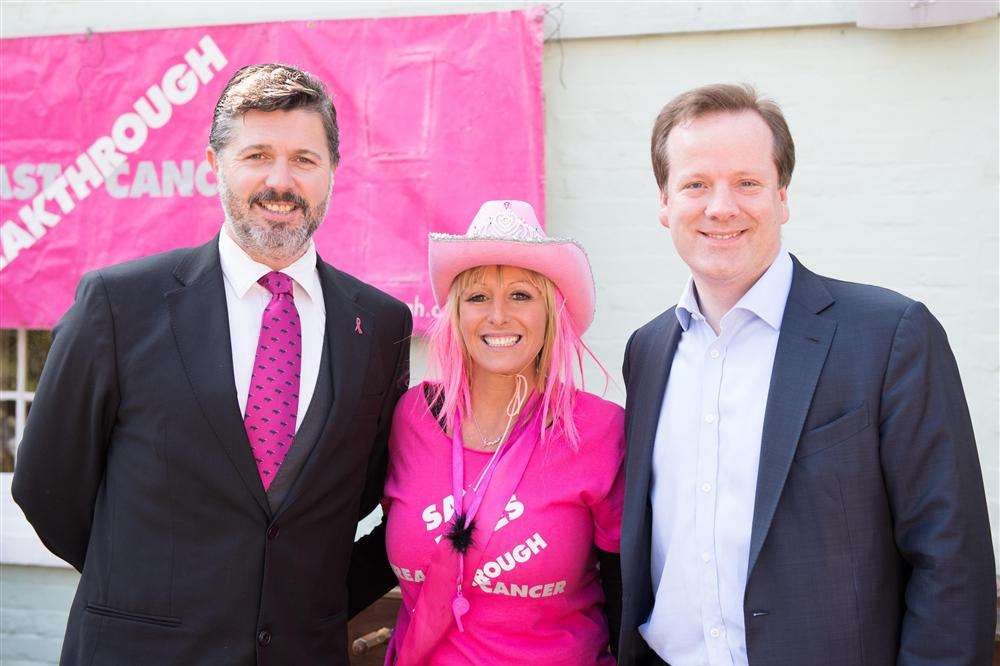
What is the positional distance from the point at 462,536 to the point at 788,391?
87 cm

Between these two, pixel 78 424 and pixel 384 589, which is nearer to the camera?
pixel 78 424

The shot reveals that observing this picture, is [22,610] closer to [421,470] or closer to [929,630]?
[421,470]

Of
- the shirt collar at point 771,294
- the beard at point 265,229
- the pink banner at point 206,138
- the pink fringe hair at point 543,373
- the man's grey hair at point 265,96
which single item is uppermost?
the pink banner at point 206,138

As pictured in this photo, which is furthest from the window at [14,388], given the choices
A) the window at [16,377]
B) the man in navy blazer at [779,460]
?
the man in navy blazer at [779,460]

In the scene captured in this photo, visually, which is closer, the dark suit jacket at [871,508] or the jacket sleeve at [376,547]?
Result: the dark suit jacket at [871,508]

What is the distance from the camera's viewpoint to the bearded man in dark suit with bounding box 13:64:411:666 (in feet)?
6.73

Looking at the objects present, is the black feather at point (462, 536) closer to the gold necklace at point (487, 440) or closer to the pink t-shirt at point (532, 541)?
the pink t-shirt at point (532, 541)

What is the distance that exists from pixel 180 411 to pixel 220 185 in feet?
2.00

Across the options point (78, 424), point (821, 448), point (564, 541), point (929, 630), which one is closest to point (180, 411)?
point (78, 424)

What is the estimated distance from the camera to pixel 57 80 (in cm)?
429

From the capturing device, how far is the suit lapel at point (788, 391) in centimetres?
186

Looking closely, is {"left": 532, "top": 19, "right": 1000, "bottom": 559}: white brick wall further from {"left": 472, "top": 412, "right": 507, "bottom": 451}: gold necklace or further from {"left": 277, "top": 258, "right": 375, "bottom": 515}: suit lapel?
{"left": 277, "top": 258, "right": 375, "bottom": 515}: suit lapel

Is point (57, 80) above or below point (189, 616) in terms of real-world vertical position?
above

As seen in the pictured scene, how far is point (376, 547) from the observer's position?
2609 millimetres
